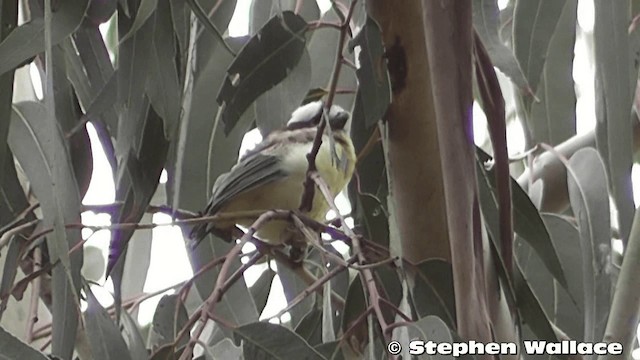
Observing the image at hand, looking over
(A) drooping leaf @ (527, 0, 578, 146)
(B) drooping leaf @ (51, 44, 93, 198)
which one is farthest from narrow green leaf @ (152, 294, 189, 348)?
(A) drooping leaf @ (527, 0, 578, 146)

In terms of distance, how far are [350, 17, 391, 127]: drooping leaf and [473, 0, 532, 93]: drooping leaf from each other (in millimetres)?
97

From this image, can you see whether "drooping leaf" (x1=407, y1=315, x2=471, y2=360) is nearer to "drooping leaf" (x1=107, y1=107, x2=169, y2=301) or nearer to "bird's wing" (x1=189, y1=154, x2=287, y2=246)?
"drooping leaf" (x1=107, y1=107, x2=169, y2=301)

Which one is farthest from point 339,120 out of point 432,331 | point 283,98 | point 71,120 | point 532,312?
point 432,331

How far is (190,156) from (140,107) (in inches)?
6.7

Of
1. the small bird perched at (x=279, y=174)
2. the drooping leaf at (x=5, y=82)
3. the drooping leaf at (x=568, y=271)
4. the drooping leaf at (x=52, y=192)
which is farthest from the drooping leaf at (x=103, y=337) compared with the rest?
the drooping leaf at (x=568, y=271)

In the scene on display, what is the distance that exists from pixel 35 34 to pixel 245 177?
50 cm

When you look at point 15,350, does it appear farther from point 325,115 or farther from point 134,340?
point 325,115

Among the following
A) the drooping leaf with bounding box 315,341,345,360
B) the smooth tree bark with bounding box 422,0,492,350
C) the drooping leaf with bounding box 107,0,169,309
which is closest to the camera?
the smooth tree bark with bounding box 422,0,492,350

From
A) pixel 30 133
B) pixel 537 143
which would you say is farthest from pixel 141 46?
pixel 537 143

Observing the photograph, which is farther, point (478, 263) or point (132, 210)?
point (132, 210)

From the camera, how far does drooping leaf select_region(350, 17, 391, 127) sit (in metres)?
0.86

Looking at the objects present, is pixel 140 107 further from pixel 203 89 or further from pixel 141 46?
pixel 203 89

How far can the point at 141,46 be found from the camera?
3.06 feet

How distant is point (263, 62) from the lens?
0.96 m
